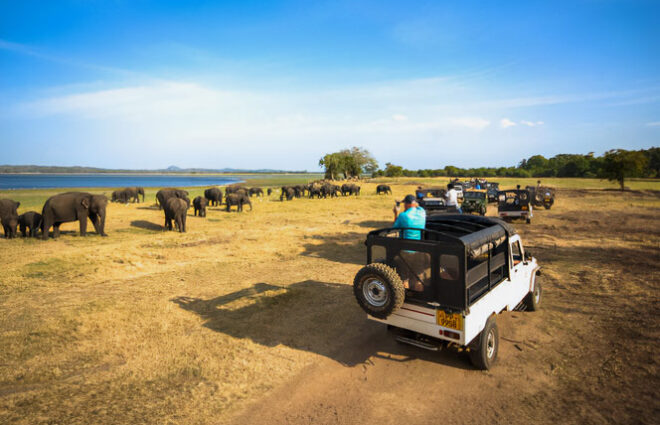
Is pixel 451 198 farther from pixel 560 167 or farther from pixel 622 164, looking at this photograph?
pixel 560 167

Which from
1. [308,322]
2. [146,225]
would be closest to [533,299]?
[308,322]

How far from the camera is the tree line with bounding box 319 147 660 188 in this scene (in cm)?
4609

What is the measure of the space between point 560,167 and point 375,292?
13039 centimetres

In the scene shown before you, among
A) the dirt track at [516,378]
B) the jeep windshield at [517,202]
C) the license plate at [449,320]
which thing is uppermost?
the jeep windshield at [517,202]

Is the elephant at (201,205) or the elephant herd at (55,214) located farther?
the elephant at (201,205)

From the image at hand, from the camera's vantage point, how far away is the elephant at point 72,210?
55.3ft

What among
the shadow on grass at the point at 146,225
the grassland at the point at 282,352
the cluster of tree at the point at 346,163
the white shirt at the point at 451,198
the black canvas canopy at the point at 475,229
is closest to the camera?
the grassland at the point at 282,352

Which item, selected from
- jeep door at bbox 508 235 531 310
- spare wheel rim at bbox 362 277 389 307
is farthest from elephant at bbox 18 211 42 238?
jeep door at bbox 508 235 531 310

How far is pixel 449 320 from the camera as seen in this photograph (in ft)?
16.2

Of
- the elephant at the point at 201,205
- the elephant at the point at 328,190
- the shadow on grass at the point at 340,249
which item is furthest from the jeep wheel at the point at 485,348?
the elephant at the point at 328,190

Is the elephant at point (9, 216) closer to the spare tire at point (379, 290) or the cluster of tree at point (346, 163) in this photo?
the spare tire at point (379, 290)

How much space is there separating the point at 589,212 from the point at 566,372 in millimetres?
25547

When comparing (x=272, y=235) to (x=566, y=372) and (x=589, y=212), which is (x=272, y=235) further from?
(x=589, y=212)

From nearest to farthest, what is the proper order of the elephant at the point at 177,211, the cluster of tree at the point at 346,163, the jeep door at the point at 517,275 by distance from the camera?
1. the jeep door at the point at 517,275
2. the elephant at the point at 177,211
3. the cluster of tree at the point at 346,163
